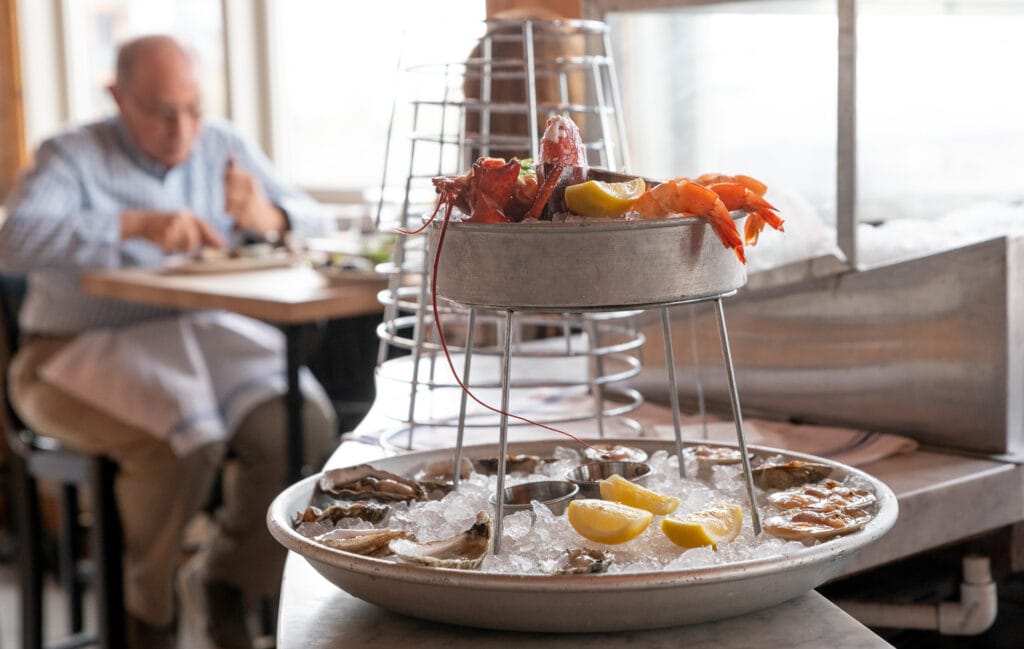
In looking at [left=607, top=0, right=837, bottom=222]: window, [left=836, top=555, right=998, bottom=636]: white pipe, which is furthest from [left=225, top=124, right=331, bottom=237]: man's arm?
[left=836, top=555, right=998, bottom=636]: white pipe

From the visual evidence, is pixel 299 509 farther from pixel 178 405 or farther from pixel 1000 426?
pixel 178 405

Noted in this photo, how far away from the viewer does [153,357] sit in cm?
300

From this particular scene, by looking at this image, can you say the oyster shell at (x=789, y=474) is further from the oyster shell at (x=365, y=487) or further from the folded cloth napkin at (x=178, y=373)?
the folded cloth napkin at (x=178, y=373)

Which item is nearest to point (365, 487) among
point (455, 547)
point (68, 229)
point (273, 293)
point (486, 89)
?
point (455, 547)

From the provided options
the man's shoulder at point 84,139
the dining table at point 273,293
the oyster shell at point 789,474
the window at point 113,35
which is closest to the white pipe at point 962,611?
the oyster shell at point 789,474

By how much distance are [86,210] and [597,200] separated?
2712mm

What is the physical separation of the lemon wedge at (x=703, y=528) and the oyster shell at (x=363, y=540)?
20cm

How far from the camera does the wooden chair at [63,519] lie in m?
2.78

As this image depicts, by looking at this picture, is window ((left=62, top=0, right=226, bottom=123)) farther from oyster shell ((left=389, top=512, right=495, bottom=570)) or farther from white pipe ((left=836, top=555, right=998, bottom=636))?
oyster shell ((left=389, top=512, right=495, bottom=570))

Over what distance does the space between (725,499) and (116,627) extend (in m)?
2.20

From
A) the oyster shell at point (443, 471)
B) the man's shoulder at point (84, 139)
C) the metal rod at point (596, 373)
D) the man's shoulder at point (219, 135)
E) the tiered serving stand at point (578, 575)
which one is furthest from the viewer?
the man's shoulder at point (219, 135)

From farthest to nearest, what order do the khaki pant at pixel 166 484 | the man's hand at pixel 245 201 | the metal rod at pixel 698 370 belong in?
the man's hand at pixel 245 201 → the khaki pant at pixel 166 484 → the metal rod at pixel 698 370

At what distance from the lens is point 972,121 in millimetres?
1511

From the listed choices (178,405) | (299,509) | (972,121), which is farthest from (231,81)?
(299,509)
